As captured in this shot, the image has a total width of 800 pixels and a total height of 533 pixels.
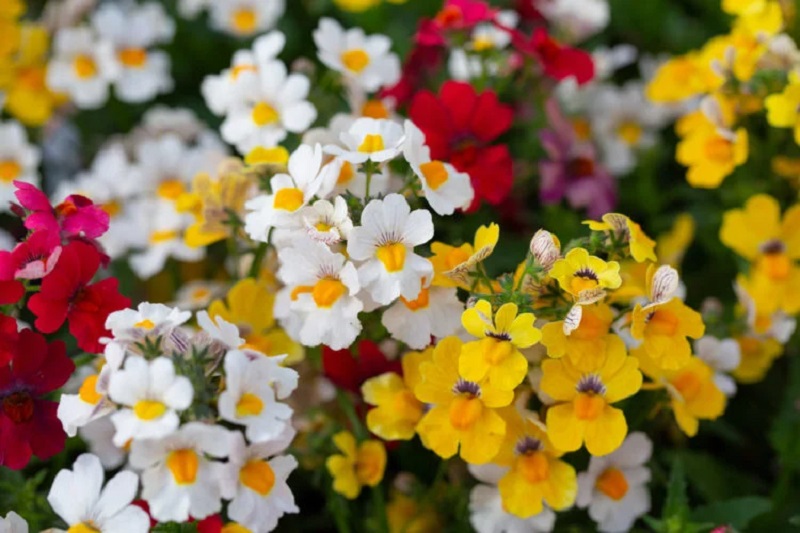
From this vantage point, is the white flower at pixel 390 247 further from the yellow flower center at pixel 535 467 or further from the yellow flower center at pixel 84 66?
the yellow flower center at pixel 84 66

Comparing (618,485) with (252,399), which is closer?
(252,399)

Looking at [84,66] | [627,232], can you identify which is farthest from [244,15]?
[627,232]

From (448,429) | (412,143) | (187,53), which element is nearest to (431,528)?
(448,429)

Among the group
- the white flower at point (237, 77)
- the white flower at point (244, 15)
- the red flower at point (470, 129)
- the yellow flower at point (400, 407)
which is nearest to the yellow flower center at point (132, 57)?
the white flower at point (244, 15)

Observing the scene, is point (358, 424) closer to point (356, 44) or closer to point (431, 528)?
point (431, 528)

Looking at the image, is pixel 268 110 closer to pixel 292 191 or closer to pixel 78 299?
pixel 292 191

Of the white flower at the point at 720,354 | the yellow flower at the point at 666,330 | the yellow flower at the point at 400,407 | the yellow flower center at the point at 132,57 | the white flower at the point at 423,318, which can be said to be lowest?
the white flower at the point at 720,354
